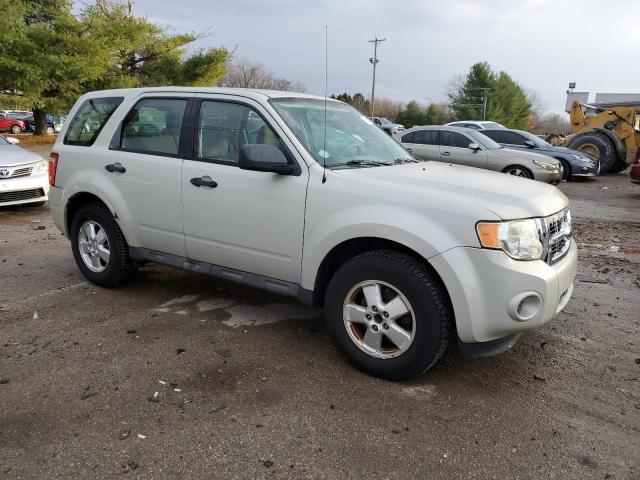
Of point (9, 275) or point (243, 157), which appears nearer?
point (243, 157)

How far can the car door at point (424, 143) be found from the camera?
12312 mm

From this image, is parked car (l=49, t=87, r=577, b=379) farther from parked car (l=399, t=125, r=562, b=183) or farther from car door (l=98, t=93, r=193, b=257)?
parked car (l=399, t=125, r=562, b=183)

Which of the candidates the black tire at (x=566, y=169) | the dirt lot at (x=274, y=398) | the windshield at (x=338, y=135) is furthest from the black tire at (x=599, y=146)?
the windshield at (x=338, y=135)

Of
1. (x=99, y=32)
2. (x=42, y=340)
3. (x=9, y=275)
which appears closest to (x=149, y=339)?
(x=42, y=340)

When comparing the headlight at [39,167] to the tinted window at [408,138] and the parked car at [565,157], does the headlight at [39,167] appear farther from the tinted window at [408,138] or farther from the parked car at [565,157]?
the parked car at [565,157]

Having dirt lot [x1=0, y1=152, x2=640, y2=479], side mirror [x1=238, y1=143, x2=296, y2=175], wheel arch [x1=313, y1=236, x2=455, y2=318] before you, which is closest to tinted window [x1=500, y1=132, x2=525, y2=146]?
dirt lot [x1=0, y1=152, x2=640, y2=479]

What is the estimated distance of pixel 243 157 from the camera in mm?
3305

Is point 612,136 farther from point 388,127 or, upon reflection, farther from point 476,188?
point 388,127

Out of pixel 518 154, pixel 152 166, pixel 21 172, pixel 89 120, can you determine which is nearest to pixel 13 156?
pixel 21 172

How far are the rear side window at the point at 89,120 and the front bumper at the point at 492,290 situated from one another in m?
3.32

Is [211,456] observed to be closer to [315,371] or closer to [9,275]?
[315,371]

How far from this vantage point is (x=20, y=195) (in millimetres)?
7973

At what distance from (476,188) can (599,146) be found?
15.3m

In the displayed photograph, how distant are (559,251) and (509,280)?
0.67m
